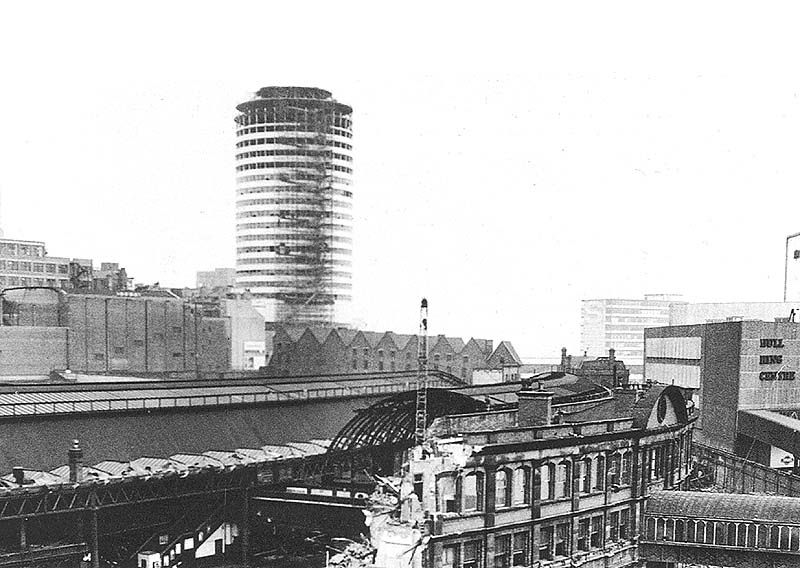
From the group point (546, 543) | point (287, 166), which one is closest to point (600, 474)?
point (546, 543)

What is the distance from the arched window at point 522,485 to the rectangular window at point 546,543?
157 cm

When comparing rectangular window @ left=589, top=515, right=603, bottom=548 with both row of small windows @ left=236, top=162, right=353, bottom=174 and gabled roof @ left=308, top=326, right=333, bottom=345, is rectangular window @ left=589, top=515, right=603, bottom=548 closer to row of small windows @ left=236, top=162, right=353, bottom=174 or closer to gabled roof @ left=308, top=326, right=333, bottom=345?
gabled roof @ left=308, top=326, right=333, bottom=345

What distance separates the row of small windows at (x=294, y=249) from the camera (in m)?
80.0

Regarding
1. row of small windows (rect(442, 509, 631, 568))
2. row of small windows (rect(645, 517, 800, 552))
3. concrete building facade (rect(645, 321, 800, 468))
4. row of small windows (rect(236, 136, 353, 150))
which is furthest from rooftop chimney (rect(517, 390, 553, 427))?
row of small windows (rect(236, 136, 353, 150))

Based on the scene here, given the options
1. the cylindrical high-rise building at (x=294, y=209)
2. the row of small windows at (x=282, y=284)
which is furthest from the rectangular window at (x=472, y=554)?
the row of small windows at (x=282, y=284)

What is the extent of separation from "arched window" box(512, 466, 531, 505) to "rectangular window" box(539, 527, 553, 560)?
1567mm

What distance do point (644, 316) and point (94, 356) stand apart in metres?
93.9

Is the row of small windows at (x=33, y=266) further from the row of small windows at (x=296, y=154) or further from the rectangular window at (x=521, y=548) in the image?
the rectangular window at (x=521, y=548)

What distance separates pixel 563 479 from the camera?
3014 centimetres

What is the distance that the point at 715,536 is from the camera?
3100 centimetres

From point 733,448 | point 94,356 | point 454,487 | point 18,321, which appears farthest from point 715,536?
point 18,321

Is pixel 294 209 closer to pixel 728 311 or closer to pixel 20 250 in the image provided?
pixel 20 250

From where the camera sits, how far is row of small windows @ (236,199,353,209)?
79062 mm

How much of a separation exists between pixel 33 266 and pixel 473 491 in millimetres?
58909
